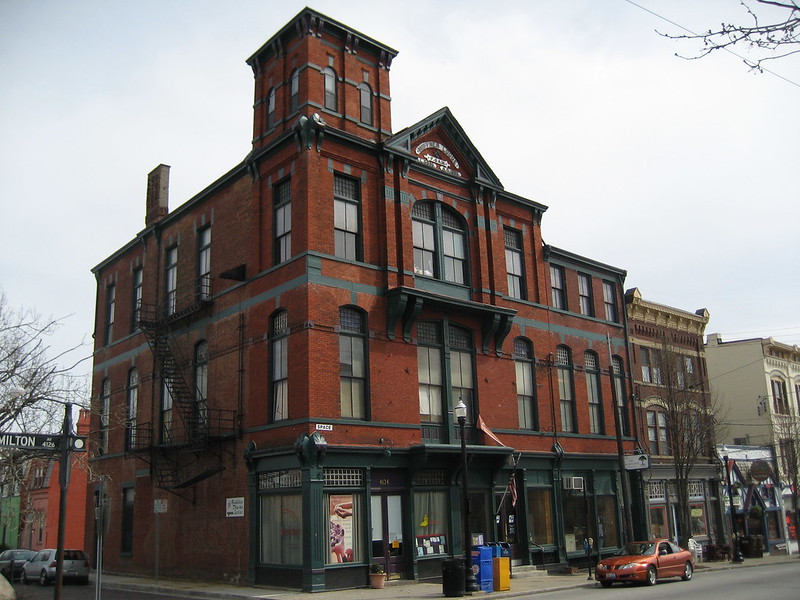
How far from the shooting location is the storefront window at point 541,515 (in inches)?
1193

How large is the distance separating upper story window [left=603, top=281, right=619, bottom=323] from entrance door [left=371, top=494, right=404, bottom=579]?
17.4 m

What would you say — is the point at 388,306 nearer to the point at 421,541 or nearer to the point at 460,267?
the point at 460,267

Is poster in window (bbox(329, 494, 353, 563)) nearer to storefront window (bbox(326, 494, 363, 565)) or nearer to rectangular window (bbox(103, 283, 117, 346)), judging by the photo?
storefront window (bbox(326, 494, 363, 565))

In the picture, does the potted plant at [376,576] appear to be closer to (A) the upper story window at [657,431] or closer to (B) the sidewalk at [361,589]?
(B) the sidewalk at [361,589]

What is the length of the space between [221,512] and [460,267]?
41.0 ft

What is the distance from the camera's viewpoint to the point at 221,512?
26875 mm

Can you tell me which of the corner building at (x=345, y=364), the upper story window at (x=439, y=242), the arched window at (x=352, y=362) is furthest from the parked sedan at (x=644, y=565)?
the upper story window at (x=439, y=242)

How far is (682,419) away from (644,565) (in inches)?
560

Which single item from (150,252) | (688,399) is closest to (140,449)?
(150,252)

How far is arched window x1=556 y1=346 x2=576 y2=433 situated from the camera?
33.5 meters

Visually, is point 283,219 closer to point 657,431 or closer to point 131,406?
point 131,406

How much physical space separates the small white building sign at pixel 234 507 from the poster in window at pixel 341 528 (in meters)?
3.90

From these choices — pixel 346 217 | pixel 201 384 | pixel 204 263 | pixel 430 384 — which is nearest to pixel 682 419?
pixel 430 384

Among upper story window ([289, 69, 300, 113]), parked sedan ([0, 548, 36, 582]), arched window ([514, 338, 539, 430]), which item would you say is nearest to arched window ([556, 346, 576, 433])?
arched window ([514, 338, 539, 430])
